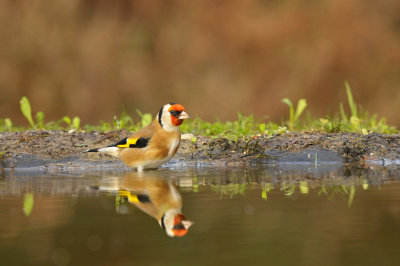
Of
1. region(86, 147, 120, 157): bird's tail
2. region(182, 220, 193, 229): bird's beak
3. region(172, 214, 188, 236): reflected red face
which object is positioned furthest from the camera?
region(86, 147, 120, 157): bird's tail

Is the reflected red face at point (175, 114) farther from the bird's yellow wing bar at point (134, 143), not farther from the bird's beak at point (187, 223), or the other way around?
the bird's beak at point (187, 223)

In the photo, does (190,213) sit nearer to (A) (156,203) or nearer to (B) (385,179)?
(A) (156,203)

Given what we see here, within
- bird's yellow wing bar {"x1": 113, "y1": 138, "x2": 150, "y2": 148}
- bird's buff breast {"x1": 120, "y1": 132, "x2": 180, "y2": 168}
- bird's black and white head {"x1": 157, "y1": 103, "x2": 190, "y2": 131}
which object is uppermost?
bird's black and white head {"x1": 157, "y1": 103, "x2": 190, "y2": 131}

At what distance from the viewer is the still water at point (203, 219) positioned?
3912mm

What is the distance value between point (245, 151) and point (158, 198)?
2.96m

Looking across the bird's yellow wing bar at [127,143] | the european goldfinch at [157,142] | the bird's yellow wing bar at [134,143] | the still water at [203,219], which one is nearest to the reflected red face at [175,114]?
the european goldfinch at [157,142]

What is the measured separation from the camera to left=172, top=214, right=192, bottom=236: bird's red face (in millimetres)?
4594

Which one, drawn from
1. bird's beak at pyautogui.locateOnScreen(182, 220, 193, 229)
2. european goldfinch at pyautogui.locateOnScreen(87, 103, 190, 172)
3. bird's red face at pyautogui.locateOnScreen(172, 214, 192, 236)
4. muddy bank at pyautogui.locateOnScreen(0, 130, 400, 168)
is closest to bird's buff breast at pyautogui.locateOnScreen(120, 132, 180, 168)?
european goldfinch at pyautogui.locateOnScreen(87, 103, 190, 172)

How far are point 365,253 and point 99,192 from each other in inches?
123

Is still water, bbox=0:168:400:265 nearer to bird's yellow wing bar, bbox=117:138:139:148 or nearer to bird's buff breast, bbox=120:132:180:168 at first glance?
bird's buff breast, bbox=120:132:180:168

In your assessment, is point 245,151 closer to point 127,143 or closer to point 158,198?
point 127,143

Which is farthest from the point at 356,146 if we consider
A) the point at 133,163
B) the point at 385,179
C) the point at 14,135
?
the point at 14,135

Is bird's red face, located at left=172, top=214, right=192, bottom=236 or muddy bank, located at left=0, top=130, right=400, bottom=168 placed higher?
muddy bank, located at left=0, top=130, right=400, bottom=168

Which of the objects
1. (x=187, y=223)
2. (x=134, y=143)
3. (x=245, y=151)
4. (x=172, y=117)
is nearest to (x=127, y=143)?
(x=134, y=143)
